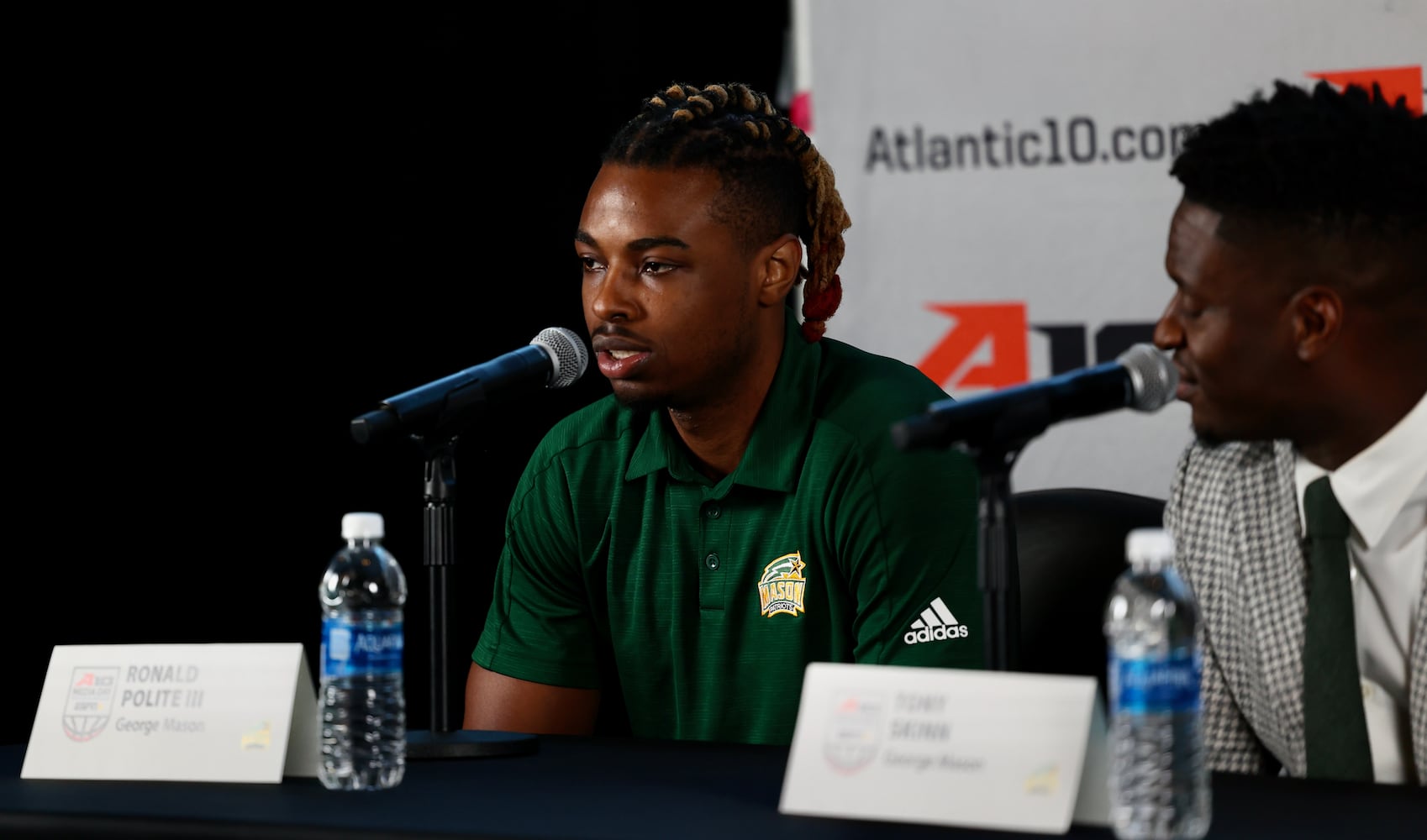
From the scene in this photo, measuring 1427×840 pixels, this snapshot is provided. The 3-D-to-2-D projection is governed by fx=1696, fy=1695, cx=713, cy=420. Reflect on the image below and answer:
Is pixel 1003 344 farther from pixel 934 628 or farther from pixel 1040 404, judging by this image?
pixel 1040 404

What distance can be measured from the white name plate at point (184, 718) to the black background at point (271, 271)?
1.29 m

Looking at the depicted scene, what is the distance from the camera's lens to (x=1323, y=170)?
1.68 m

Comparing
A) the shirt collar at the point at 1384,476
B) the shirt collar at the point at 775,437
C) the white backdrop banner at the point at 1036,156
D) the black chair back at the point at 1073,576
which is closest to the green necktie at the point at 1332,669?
the shirt collar at the point at 1384,476

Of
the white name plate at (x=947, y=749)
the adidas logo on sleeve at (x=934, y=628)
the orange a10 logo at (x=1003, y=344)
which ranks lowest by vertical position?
the white name plate at (x=947, y=749)

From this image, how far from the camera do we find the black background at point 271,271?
2.88 meters

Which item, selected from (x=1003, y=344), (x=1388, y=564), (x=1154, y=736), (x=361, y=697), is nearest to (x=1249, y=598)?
(x=1388, y=564)

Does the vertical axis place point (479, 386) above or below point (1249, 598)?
above

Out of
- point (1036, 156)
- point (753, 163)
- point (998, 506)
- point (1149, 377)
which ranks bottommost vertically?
point (998, 506)

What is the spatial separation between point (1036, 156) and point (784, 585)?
1137mm

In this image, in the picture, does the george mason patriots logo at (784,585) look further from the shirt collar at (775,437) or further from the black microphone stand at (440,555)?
the black microphone stand at (440,555)

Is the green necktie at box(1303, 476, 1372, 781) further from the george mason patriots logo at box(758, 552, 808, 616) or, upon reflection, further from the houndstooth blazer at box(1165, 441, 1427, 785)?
the george mason patriots logo at box(758, 552, 808, 616)

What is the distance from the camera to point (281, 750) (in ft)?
4.83

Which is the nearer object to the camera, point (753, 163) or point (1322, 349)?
point (1322, 349)

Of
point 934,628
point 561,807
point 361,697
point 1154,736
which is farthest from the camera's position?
point 934,628
